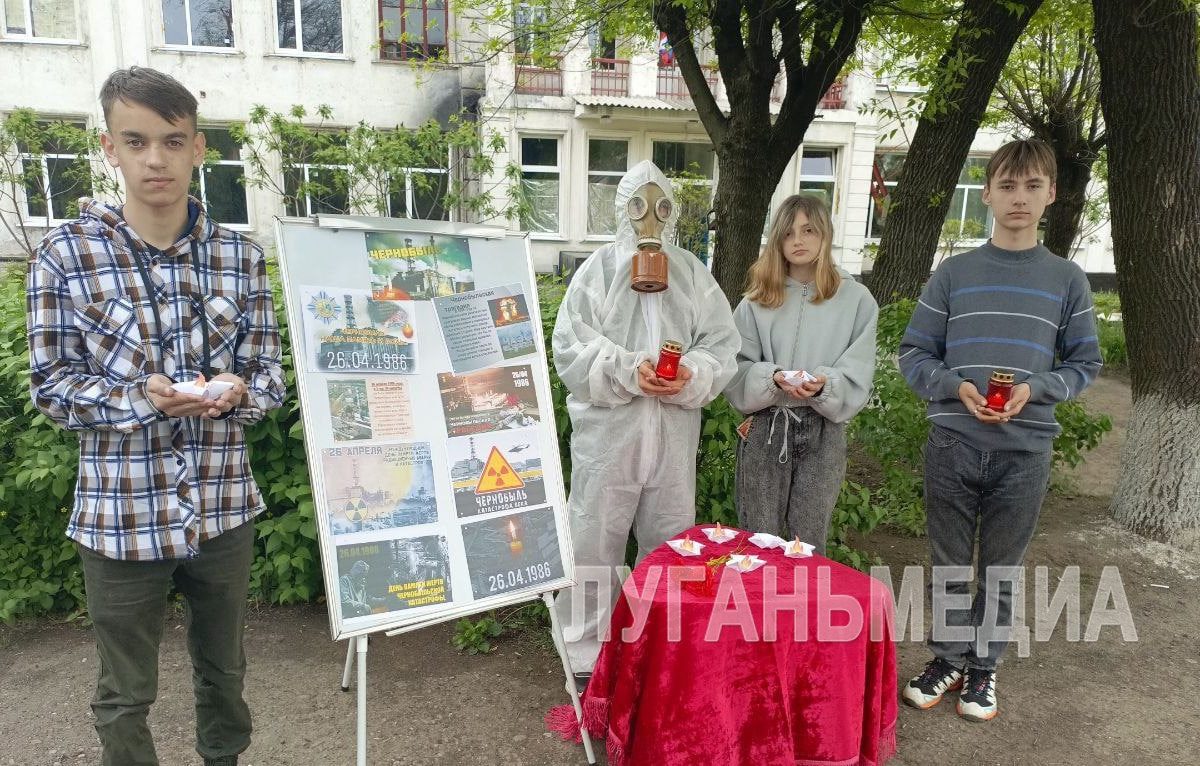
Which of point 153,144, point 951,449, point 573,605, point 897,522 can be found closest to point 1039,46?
point 897,522

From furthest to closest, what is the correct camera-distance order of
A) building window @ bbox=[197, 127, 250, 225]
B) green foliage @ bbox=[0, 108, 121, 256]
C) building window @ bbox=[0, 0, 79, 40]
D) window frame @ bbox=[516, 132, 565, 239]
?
window frame @ bbox=[516, 132, 565, 239] < building window @ bbox=[197, 127, 250, 225] < building window @ bbox=[0, 0, 79, 40] < green foliage @ bbox=[0, 108, 121, 256]

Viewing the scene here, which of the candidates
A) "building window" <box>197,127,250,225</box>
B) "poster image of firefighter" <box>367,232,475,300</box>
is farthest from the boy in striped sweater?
"building window" <box>197,127,250,225</box>

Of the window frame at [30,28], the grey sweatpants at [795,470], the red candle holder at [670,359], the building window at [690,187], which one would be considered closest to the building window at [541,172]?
the building window at [690,187]

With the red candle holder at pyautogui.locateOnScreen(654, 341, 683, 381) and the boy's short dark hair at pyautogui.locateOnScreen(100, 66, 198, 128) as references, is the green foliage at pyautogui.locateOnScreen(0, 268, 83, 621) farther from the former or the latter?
the red candle holder at pyautogui.locateOnScreen(654, 341, 683, 381)

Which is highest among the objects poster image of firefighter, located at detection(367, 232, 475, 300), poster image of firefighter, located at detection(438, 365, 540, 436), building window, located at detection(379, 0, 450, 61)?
building window, located at detection(379, 0, 450, 61)

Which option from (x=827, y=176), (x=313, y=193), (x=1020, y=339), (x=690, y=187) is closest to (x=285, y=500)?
(x=1020, y=339)

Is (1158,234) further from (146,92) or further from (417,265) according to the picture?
(146,92)

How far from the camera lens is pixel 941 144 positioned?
17.2 ft

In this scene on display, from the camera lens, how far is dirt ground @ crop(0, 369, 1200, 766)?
2562 mm

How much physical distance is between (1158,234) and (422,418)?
4.04m

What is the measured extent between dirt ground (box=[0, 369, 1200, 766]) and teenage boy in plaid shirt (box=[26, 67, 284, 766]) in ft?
2.79

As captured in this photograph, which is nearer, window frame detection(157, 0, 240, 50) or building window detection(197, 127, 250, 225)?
window frame detection(157, 0, 240, 50)

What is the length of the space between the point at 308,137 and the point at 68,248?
7936 mm

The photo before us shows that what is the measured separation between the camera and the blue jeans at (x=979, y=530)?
2.62m
